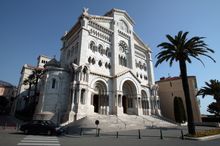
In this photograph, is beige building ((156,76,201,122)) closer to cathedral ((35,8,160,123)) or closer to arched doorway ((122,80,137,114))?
cathedral ((35,8,160,123))

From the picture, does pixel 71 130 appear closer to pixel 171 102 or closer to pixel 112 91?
pixel 112 91

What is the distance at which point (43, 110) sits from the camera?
2572 cm

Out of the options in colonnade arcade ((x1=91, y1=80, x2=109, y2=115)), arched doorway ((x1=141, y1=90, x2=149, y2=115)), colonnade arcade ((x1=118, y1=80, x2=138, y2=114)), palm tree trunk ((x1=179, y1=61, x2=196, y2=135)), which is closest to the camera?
palm tree trunk ((x1=179, y1=61, x2=196, y2=135))

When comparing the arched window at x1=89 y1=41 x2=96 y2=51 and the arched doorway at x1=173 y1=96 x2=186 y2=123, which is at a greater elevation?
the arched window at x1=89 y1=41 x2=96 y2=51

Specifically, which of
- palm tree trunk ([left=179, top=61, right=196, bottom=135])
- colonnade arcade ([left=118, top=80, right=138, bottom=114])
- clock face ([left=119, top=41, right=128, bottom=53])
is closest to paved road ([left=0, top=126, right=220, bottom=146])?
palm tree trunk ([left=179, top=61, right=196, bottom=135])

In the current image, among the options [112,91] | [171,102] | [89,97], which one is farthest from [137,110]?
[171,102]

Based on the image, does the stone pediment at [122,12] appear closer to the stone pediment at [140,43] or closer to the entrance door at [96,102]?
the stone pediment at [140,43]

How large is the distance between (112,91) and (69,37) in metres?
18.4

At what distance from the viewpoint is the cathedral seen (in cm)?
2652

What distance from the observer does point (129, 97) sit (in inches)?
1430

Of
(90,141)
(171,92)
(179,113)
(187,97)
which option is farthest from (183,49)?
(171,92)

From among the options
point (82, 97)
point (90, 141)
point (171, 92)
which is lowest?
point (90, 141)

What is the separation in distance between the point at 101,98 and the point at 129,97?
8555mm

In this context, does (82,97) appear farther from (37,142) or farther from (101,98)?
(37,142)
